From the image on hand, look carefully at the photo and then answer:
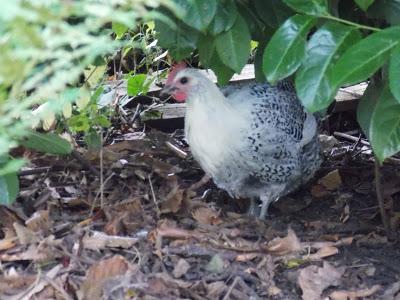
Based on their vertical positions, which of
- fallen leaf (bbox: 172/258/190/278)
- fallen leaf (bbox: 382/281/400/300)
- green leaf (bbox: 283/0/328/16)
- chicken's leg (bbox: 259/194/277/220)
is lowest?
chicken's leg (bbox: 259/194/277/220)

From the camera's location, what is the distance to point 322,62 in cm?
221

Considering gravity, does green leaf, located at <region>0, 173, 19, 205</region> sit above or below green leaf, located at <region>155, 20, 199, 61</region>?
below

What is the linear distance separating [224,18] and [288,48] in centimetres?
43

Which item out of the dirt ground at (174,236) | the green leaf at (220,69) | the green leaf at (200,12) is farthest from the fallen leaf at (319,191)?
the green leaf at (200,12)

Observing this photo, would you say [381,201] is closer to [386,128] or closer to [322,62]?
[386,128]

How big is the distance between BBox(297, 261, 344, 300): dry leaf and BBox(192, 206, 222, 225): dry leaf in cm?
46

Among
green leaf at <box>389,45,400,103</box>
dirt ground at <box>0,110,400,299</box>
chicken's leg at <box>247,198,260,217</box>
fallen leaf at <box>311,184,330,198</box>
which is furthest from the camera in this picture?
fallen leaf at <box>311,184,330,198</box>

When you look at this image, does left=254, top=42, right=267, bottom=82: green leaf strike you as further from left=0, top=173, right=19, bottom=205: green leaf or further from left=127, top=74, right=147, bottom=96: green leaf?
left=0, top=173, right=19, bottom=205: green leaf

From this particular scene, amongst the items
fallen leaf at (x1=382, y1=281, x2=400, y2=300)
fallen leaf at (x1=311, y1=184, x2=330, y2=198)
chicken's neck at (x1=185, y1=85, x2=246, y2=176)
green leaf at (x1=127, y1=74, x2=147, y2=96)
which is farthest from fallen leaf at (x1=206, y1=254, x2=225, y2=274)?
green leaf at (x1=127, y1=74, x2=147, y2=96)

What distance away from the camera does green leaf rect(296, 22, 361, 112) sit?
2199mm

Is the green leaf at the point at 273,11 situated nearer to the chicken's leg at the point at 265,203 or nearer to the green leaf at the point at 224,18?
the green leaf at the point at 224,18

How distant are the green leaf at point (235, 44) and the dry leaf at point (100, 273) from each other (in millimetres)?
816

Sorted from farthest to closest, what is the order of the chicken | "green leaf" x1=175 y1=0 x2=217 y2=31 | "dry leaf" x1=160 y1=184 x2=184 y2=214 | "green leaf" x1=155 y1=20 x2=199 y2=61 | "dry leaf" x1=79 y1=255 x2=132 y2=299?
the chicken → "dry leaf" x1=160 y1=184 x2=184 y2=214 → "green leaf" x1=155 y1=20 x2=199 y2=61 → "green leaf" x1=175 y1=0 x2=217 y2=31 → "dry leaf" x1=79 y1=255 x2=132 y2=299

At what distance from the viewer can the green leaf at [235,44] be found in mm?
2662
